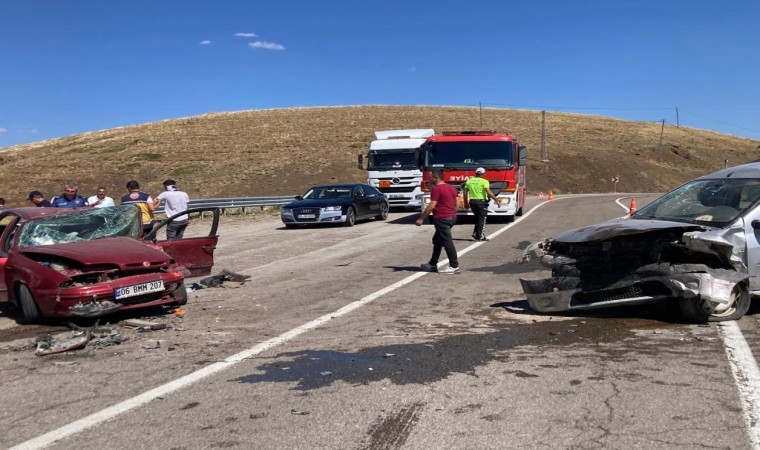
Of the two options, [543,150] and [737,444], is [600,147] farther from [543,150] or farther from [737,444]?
[737,444]

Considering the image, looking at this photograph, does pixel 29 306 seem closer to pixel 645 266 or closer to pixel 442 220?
pixel 442 220

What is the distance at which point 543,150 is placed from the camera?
60375 millimetres

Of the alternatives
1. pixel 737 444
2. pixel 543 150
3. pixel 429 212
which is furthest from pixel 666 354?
pixel 543 150

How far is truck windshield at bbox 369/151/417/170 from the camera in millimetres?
25594

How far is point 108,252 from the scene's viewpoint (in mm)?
7504

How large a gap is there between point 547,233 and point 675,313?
32.0ft

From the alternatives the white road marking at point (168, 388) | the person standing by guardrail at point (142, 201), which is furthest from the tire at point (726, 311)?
the person standing by guardrail at point (142, 201)

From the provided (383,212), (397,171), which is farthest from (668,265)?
(397,171)

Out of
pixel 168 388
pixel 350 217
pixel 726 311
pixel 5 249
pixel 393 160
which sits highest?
pixel 393 160

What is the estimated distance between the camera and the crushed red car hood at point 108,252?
7250 mm

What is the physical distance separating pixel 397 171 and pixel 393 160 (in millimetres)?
525

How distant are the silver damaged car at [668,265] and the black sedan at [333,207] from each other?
13.2 m

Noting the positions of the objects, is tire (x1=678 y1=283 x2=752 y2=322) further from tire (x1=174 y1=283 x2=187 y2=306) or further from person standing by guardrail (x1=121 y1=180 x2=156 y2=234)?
person standing by guardrail (x1=121 y1=180 x2=156 y2=234)

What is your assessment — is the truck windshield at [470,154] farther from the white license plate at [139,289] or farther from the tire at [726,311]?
the white license plate at [139,289]
